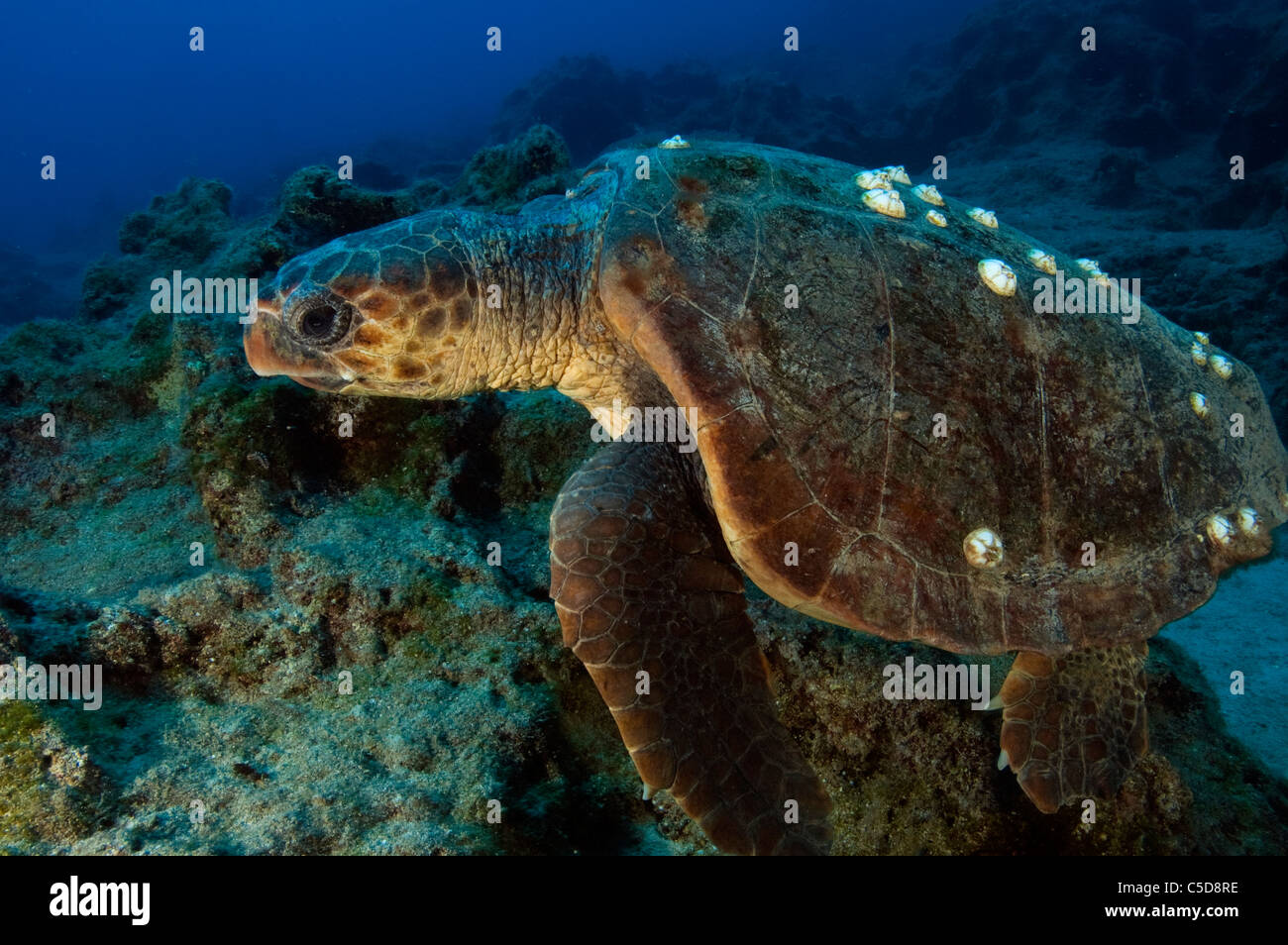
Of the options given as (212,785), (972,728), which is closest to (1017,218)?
(972,728)

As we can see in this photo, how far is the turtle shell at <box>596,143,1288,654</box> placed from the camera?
2.14m

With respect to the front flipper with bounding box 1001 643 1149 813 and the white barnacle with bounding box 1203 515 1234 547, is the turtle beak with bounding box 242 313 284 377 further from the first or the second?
the white barnacle with bounding box 1203 515 1234 547

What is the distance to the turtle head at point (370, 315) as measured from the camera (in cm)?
254

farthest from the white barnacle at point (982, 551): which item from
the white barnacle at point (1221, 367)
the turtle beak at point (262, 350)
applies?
the turtle beak at point (262, 350)

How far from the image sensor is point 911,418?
2262mm

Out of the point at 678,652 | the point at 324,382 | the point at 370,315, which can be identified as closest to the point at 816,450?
the point at 678,652

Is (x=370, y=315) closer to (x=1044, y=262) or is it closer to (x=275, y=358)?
(x=275, y=358)

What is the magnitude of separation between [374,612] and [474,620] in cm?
43

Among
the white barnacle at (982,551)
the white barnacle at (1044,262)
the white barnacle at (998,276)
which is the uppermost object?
the white barnacle at (1044,262)

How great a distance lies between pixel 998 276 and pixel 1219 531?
1.52 metres

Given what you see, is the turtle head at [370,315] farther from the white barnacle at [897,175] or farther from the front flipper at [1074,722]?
the front flipper at [1074,722]

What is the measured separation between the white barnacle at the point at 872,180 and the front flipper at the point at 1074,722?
2241 millimetres

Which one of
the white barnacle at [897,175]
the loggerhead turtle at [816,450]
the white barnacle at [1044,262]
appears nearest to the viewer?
the loggerhead turtle at [816,450]
